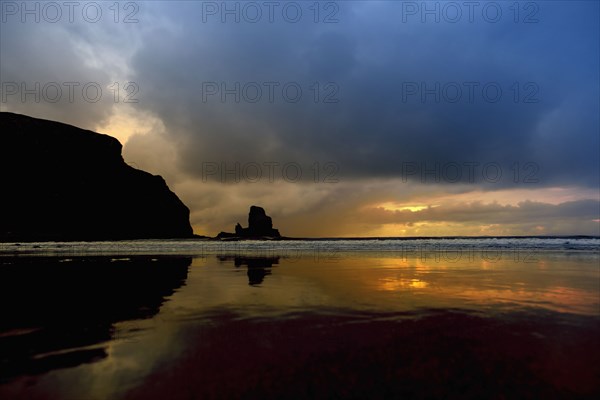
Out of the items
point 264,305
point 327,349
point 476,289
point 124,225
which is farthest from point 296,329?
point 124,225

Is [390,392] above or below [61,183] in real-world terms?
below

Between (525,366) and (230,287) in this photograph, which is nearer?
(525,366)

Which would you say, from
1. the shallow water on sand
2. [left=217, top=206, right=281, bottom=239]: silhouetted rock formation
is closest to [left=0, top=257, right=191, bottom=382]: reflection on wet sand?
the shallow water on sand

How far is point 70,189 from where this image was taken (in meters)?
93.1

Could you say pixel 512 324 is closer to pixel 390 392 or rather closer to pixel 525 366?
pixel 525 366

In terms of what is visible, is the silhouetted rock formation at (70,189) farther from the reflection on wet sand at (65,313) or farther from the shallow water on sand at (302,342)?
the shallow water on sand at (302,342)

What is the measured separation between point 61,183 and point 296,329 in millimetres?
107029

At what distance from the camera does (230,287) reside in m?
12.4

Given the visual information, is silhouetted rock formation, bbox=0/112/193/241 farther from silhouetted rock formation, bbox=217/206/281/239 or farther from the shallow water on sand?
the shallow water on sand

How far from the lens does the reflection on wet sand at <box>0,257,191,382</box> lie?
557cm

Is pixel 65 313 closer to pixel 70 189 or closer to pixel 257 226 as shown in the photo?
pixel 257 226

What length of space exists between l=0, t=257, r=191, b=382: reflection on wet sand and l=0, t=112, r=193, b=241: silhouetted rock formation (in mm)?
79826

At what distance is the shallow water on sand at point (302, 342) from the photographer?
4.36m

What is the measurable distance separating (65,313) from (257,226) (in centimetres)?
8499
